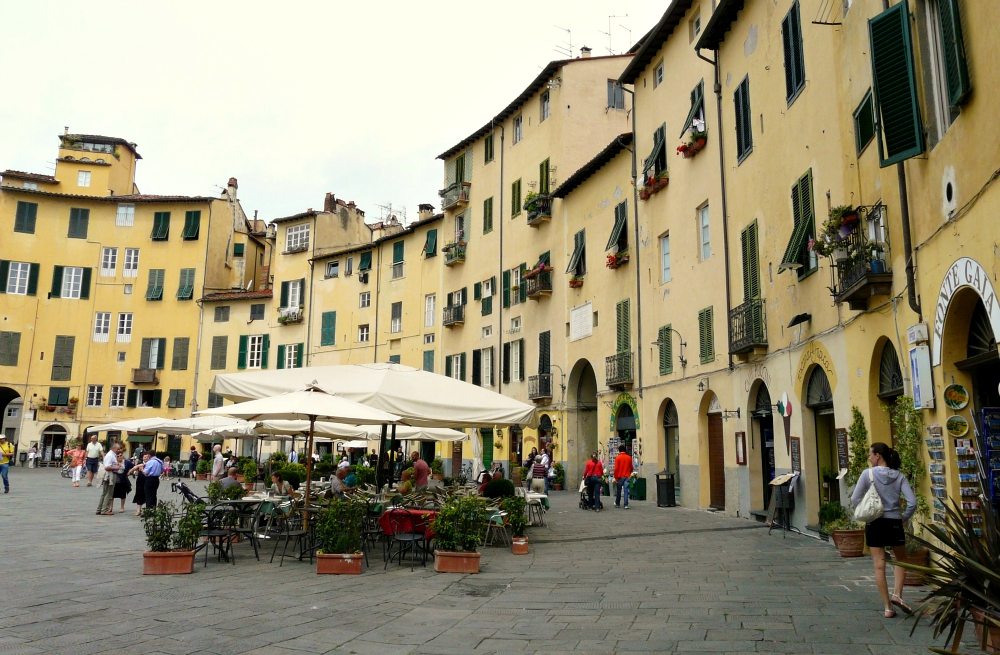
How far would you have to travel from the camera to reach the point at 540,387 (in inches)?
1150

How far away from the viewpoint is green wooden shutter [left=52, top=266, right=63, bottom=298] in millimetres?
43906

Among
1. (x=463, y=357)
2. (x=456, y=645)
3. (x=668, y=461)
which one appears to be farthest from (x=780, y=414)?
(x=463, y=357)

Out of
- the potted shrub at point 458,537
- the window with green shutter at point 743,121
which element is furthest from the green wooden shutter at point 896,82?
the window with green shutter at point 743,121

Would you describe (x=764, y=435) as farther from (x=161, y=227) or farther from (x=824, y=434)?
(x=161, y=227)

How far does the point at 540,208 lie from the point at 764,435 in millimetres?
15056

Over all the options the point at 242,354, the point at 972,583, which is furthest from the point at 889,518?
the point at 242,354

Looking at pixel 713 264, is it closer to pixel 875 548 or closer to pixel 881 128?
pixel 881 128

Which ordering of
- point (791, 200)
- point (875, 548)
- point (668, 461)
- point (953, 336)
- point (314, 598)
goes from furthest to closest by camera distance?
1. point (668, 461)
2. point (791, 200)
3. point (953, 336)
4. point (314, 598)
5. point (875, 548)

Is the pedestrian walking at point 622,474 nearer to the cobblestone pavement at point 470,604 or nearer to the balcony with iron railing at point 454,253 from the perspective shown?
the cobblestone pavement at point 470,604

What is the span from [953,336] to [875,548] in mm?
3037

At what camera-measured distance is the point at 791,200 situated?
14.6 m

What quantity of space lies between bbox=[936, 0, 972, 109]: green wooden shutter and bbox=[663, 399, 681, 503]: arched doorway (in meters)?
13.8

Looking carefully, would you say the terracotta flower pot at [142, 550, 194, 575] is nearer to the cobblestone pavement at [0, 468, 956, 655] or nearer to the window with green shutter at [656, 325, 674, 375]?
the cobblestone pavement at [0, 468, 956, 655]

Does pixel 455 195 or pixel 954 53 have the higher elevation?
pixel 455 195
